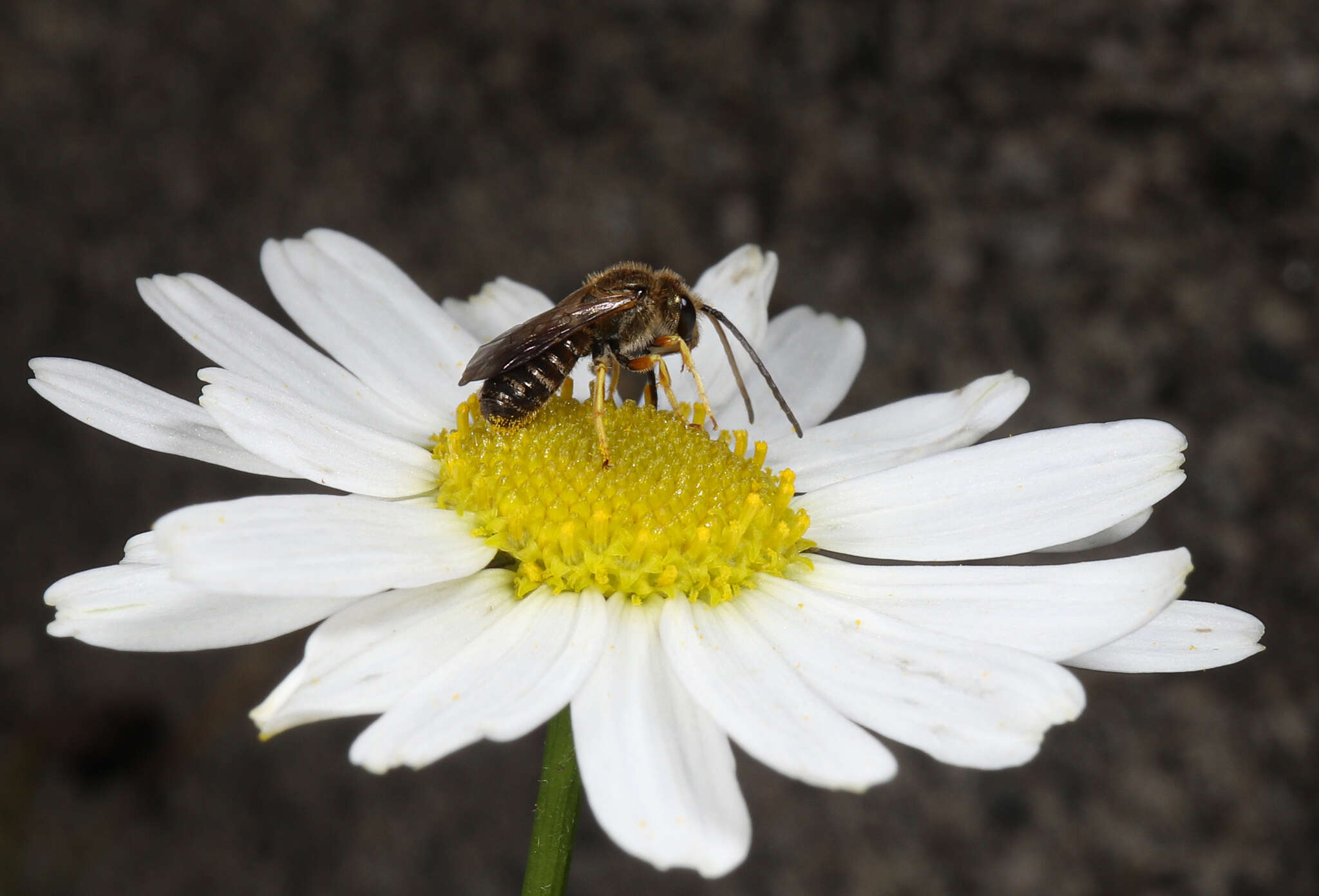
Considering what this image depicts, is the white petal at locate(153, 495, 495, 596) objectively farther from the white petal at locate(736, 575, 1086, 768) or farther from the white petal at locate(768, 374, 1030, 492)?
the white petal at locate(768, 374, 1030, 492)

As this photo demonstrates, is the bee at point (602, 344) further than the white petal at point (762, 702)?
Yes

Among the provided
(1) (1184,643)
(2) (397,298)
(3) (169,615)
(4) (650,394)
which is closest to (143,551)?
(3) (169,615)

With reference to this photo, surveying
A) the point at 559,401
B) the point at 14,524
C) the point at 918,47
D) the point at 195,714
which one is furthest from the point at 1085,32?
the point at 14,524

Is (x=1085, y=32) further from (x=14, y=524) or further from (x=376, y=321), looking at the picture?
(x=14, y=524)

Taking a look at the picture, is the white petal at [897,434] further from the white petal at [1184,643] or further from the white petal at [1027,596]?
the white petal at [1184,643]

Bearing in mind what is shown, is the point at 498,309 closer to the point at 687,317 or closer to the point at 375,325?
the point at 375,325

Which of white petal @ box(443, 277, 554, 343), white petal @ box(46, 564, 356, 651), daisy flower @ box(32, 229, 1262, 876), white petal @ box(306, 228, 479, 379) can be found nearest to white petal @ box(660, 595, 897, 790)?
daisy flower @ box(32, 229, 1262, 876)

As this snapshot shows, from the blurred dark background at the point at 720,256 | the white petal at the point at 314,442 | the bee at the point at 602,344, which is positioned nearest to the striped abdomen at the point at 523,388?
the bee at the point at 602,344

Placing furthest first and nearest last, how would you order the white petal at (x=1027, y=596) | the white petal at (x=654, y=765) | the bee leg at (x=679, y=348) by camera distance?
the bee leg at (x=679, y=348), the white petal at (x=1027, y=596), the white petal at (x=654, y=765)
